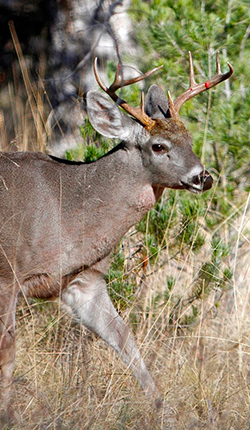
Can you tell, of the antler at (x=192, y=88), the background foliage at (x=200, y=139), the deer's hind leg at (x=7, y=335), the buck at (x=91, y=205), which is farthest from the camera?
the background foliage at (x=200, y=139)

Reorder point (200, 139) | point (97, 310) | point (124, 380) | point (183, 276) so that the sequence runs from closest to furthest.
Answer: point (124, 380)
point (97, 310)
point (200, 139)
point (183, 276)

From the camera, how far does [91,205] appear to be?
4820mm

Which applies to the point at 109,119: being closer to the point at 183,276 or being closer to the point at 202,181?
the point at 202,181

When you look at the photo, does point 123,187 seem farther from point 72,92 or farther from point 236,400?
point 72,92

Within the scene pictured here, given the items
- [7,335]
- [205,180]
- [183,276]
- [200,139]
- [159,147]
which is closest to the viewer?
[7,335]

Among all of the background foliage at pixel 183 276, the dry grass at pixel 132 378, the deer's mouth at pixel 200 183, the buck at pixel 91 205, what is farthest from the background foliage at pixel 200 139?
the deer's mouth at pixel 200 183

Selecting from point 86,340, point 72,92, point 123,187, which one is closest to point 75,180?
point 123,187

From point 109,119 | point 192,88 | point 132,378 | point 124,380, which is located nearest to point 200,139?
point 192,88

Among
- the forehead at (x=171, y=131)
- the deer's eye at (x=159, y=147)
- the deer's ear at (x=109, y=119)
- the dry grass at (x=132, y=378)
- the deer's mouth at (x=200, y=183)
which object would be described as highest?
the deer's ear at (x=109, y=119)

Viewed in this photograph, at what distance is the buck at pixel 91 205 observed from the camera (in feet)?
14.9

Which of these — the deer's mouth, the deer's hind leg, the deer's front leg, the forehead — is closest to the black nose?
the deer's mouth

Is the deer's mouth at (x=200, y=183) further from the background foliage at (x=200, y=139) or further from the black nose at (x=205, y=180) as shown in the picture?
the background foliage at (x=200, y=139)

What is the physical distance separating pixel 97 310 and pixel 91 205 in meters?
0.72

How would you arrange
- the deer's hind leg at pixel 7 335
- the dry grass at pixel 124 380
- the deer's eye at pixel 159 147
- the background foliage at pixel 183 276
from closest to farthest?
1. the dry grass at pixel 124 380
2. the background foliage at pixel 183 276
3. the deer's hind leg at pixel 7 335
4. the deer's eye at pixel 159 147
